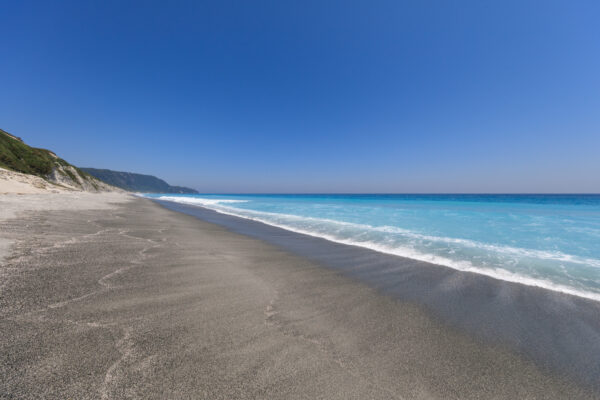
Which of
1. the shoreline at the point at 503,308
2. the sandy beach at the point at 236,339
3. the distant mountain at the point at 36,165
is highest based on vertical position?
the distant mountain at the point at 36,165

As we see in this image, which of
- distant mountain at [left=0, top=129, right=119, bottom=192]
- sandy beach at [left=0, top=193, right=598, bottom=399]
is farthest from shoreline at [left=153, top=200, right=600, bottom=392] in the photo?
distant mountain at [left=0, top=129, right=119, bottom=192]

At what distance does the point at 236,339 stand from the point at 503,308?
14.7 ft

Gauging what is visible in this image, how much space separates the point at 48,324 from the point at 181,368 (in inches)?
70.3

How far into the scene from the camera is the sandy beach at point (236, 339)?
72.2 inches

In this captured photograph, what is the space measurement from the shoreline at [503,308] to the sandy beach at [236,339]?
54 millimetres

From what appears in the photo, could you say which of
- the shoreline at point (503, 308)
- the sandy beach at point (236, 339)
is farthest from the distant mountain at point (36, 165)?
the shoreline at point (503, 308)

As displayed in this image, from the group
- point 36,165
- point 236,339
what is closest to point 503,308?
point 236,339

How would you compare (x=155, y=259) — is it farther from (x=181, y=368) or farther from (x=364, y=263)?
(x=364, y=263)

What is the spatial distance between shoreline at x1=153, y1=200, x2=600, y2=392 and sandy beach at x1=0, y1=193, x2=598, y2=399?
0.18 feet

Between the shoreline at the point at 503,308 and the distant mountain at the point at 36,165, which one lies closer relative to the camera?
the shoreline at the point at 503,308

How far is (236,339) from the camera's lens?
2.47 meters

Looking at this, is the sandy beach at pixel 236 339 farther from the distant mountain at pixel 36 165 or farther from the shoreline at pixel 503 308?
the distant mountain at pixel 36 165

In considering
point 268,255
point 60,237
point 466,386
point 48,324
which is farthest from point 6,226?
point 466,386

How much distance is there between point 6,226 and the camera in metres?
6.27
